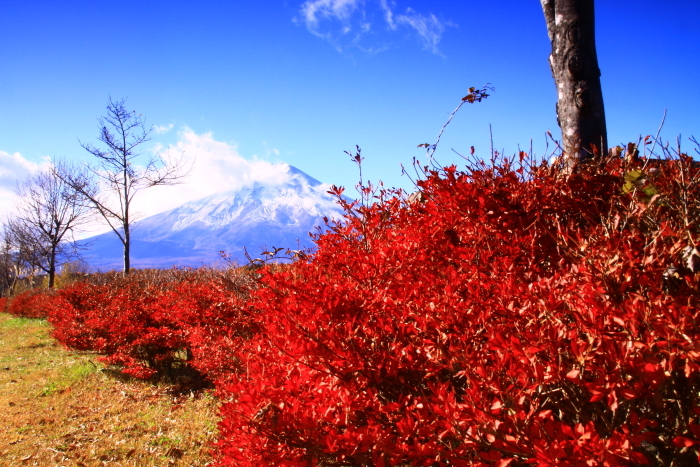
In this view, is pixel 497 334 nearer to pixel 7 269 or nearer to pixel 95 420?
pixel 95 420

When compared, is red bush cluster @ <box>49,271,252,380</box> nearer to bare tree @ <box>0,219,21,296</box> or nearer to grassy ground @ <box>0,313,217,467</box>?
grassy ground @ <box>0,313,217,467</box>

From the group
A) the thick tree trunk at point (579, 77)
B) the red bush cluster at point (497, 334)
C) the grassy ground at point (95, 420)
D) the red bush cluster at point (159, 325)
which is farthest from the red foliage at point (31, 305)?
the thick tree trunk at point (579, 77)

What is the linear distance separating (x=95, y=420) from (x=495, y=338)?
236 inches

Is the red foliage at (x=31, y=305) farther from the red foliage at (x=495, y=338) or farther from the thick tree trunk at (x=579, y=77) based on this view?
the thick tree trunk at (x=579, y=77)

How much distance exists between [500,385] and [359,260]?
4.76 ft

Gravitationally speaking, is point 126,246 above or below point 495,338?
above

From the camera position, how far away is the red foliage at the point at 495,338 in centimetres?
157

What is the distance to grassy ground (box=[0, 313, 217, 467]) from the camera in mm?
4531

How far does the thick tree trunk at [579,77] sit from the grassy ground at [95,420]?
5.03m

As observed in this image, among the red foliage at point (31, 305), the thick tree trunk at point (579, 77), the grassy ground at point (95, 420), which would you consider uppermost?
the thick tree trunk at point (579, 77)

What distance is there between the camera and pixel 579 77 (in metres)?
4.09

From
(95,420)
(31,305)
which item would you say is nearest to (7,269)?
(31,305)

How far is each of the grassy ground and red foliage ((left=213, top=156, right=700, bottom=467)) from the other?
261 centimetres

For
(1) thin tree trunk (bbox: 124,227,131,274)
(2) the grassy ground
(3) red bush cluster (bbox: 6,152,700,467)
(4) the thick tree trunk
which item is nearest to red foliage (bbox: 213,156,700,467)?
(3) red bush cluster (bbox: 6,152,700,467)
